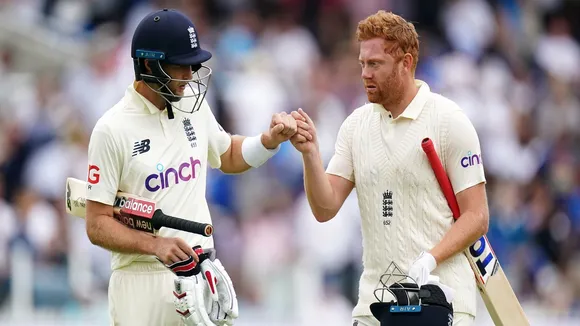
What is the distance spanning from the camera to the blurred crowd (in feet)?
42.1

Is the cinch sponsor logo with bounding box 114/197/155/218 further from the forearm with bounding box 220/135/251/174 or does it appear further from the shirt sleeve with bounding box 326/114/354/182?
the shirt sleeve with bounding box 326/114/354/182

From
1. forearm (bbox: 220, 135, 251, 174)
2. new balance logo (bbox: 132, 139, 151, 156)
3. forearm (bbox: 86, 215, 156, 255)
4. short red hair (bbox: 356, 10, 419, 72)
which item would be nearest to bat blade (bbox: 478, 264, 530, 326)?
short red hair (bbox: 356, 10, 419, 72)

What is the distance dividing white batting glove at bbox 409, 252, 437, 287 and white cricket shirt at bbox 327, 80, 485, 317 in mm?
175

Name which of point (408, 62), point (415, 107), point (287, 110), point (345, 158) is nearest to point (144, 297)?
point (345, 158)

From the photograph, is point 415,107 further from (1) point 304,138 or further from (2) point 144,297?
(2) point 144,297

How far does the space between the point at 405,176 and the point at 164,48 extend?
143 cm

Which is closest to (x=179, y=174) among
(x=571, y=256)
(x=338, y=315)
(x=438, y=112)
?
(x=438, y=112)

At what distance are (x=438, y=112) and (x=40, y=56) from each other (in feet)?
30.0

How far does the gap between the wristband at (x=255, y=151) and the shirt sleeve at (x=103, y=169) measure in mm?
861

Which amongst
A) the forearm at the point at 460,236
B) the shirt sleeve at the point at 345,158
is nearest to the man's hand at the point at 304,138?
the shirt sleeve at the point at 345,158

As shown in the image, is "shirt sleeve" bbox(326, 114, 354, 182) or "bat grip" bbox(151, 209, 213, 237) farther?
"shirt sleeve" bbox(326, 114, 354, 182)

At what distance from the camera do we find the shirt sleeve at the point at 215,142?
24.0 feet

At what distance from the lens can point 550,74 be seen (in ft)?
53.0

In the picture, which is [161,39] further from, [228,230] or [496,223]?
[496,223]
